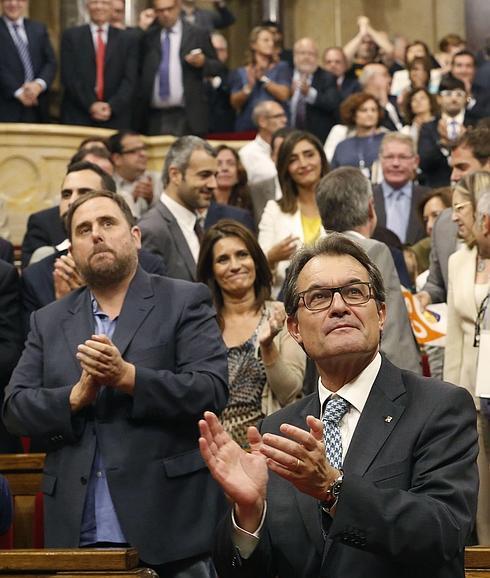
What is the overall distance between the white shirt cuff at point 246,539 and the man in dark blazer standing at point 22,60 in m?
8.35

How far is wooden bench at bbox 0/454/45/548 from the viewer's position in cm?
466

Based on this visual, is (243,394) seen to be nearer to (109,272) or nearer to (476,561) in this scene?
(109,272)

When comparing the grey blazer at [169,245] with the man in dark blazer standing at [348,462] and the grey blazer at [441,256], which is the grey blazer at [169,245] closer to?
the grey blazer at [441,256]

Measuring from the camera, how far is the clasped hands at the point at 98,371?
368 centimetres

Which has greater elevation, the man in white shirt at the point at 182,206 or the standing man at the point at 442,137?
the standing man at the point at 442,137

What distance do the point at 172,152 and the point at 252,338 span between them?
1.55 metres

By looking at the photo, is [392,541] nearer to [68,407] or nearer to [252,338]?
[68,407]

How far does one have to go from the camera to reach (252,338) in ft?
16.8

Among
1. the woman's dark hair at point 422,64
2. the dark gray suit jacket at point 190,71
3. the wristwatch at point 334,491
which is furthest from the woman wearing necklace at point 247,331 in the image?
the woman's dark hair at point 422,64

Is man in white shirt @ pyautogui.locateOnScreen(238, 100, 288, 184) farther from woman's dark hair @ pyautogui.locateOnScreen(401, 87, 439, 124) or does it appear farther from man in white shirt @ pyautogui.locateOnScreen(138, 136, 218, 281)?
man in white shirt @ pyautogui.locateOnScreen(138, 136, 218, 281)

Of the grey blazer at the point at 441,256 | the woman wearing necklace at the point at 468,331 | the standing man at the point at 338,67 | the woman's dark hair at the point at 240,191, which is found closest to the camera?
the woman wearing necklace at the point at 468,331

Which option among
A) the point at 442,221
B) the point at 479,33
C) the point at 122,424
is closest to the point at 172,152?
the point at 442,221

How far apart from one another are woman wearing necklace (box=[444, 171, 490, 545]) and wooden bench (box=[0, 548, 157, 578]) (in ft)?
6.05

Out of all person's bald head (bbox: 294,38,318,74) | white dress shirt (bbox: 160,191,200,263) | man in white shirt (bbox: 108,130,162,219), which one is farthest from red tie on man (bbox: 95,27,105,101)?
white dress shirt (bbox: 160,191,200,263)
